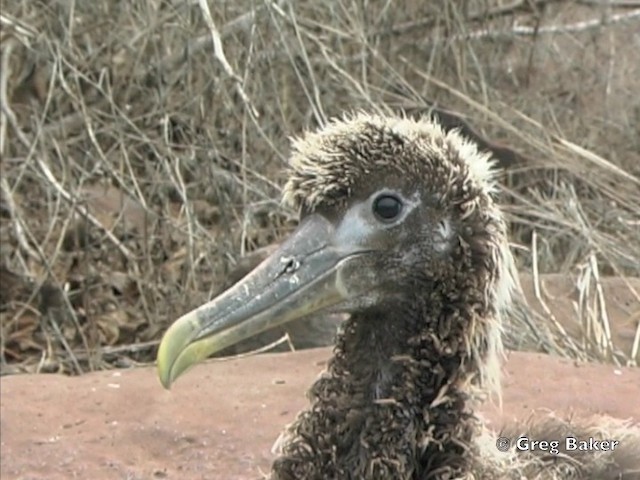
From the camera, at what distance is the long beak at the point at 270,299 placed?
247cm

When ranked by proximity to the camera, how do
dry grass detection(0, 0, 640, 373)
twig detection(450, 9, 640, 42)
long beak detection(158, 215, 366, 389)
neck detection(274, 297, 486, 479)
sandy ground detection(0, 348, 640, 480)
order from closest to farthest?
long beak detection(158, 215, 366, 389) < neck detection(274, 297, 486, 479) < sandy ground detection(0, 348, 640, 480) < dry grass detection(0, 0, 640, 373) < twig detection(450, 9, 640, 42)

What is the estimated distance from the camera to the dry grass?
5.96m

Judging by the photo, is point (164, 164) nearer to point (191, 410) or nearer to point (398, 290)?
point (191, 410)

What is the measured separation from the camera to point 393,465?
8.49ft

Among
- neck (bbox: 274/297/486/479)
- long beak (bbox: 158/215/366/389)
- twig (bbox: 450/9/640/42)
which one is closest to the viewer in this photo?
long beak (bbox: 158/215/366/389)

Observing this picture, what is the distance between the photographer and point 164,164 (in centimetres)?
617

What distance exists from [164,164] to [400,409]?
3.72m

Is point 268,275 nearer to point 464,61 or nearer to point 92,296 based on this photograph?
point 92,296

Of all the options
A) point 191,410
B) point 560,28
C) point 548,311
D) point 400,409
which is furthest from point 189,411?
point 560,28

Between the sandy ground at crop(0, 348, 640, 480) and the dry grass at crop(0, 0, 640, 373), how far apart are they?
125 centimetres

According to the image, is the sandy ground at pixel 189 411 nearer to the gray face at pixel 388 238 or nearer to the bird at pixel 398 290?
the bird at pixel 398 290

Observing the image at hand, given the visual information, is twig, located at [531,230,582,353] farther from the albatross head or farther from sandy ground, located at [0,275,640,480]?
the albatross head

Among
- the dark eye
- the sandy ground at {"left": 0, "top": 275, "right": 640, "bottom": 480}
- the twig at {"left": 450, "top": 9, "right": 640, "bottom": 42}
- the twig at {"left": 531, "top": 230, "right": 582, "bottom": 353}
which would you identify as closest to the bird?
the dark eye

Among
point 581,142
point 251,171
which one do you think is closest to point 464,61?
point 581,142
